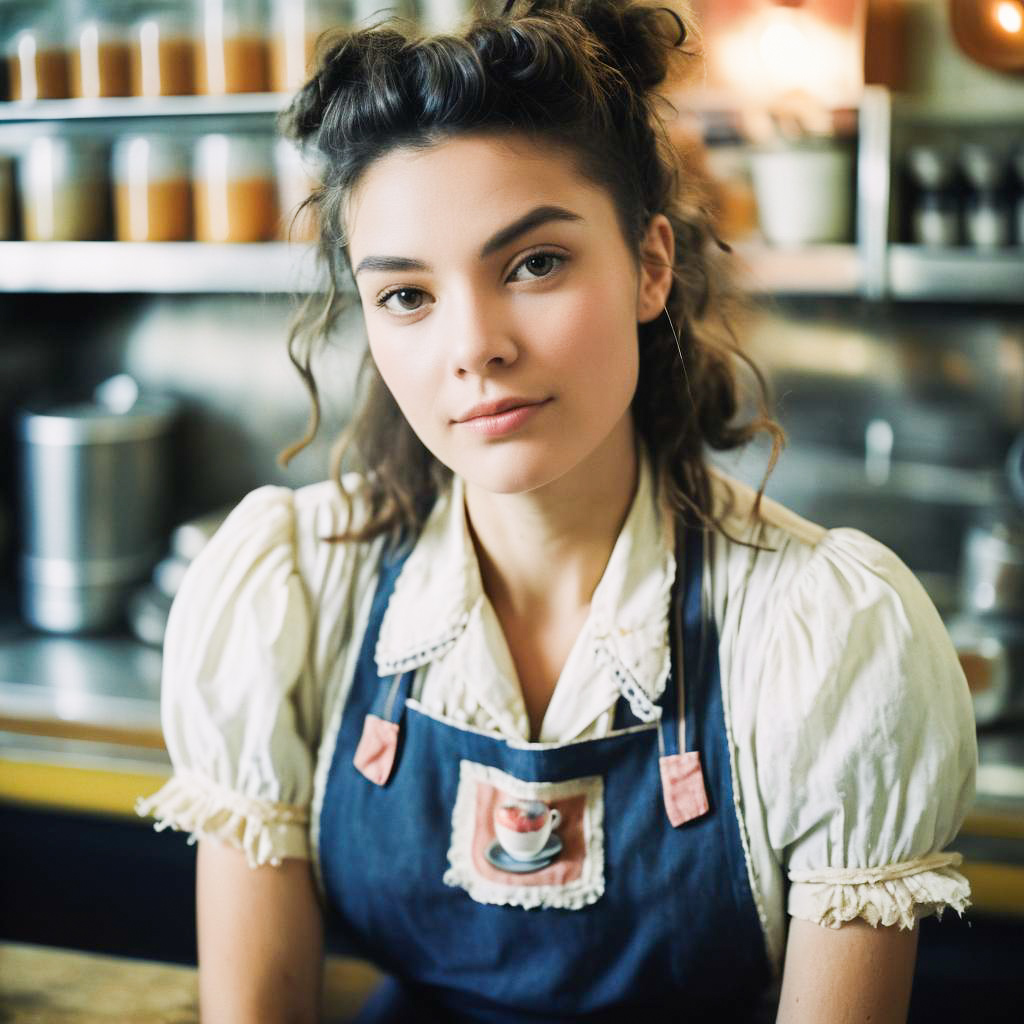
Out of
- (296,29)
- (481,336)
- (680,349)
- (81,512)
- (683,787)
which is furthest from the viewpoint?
(81,512)

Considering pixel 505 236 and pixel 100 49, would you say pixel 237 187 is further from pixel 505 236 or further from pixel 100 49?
pixel 505 236

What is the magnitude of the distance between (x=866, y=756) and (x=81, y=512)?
161 centimetres

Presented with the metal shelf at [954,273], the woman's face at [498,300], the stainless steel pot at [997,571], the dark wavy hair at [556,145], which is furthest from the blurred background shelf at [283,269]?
the woman's face at [498,300]

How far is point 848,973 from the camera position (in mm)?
958

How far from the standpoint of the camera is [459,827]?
1063 mm

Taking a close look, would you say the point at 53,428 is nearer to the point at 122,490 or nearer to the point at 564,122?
the point at 122,490

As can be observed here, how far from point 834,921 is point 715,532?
35 centimetres

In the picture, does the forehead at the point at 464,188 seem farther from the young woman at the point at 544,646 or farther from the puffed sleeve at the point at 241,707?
the puffed sleeve at the point at 241,707

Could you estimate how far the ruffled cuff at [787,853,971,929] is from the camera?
3.11ft

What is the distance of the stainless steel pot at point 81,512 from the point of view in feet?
6.89

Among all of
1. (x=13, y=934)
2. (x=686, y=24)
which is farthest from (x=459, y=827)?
(x=13, y=934)

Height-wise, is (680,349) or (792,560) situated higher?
(680,349)

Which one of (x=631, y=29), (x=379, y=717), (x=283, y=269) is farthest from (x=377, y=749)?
(x=283, y=269)

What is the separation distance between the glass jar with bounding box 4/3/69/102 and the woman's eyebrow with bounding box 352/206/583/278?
137cm
